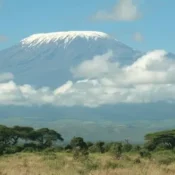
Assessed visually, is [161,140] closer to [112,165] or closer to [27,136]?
[27,136]

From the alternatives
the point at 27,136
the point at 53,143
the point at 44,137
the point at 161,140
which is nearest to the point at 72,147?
the point at 161,140

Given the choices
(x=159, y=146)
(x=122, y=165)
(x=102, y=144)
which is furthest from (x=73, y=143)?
(x=122, y=165)

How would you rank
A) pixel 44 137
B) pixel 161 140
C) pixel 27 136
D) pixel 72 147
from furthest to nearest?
pixel 44 137, pixel 27 136, pixel 161 140, pixel 72 147

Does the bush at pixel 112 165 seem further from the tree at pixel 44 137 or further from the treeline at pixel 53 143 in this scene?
the tree at pixel 44 137

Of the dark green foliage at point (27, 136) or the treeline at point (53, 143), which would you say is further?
the dark green foliage at point (27, 136)

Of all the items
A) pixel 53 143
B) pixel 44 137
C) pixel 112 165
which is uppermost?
pixel 44 137

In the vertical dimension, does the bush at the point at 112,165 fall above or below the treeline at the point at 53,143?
below

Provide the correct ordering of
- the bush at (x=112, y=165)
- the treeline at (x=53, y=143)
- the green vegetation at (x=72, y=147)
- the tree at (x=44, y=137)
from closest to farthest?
the bush at (x=112, y=165)
the green vegetation at (x=72, y=147)
the treeline at (x=53, y=143)
the tree at (x=44, y=137)

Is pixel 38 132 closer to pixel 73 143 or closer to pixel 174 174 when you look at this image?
pixel 73 143

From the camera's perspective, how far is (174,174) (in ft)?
62.5

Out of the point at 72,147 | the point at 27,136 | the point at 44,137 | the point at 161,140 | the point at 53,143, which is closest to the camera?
the point at 72,147

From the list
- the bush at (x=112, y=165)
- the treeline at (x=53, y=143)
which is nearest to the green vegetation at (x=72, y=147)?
the treeline at (x=53, y=143)

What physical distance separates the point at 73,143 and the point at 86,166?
114 ft

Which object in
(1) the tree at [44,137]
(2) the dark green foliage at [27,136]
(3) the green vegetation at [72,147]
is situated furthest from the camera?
(1) the tree at [44,137]
